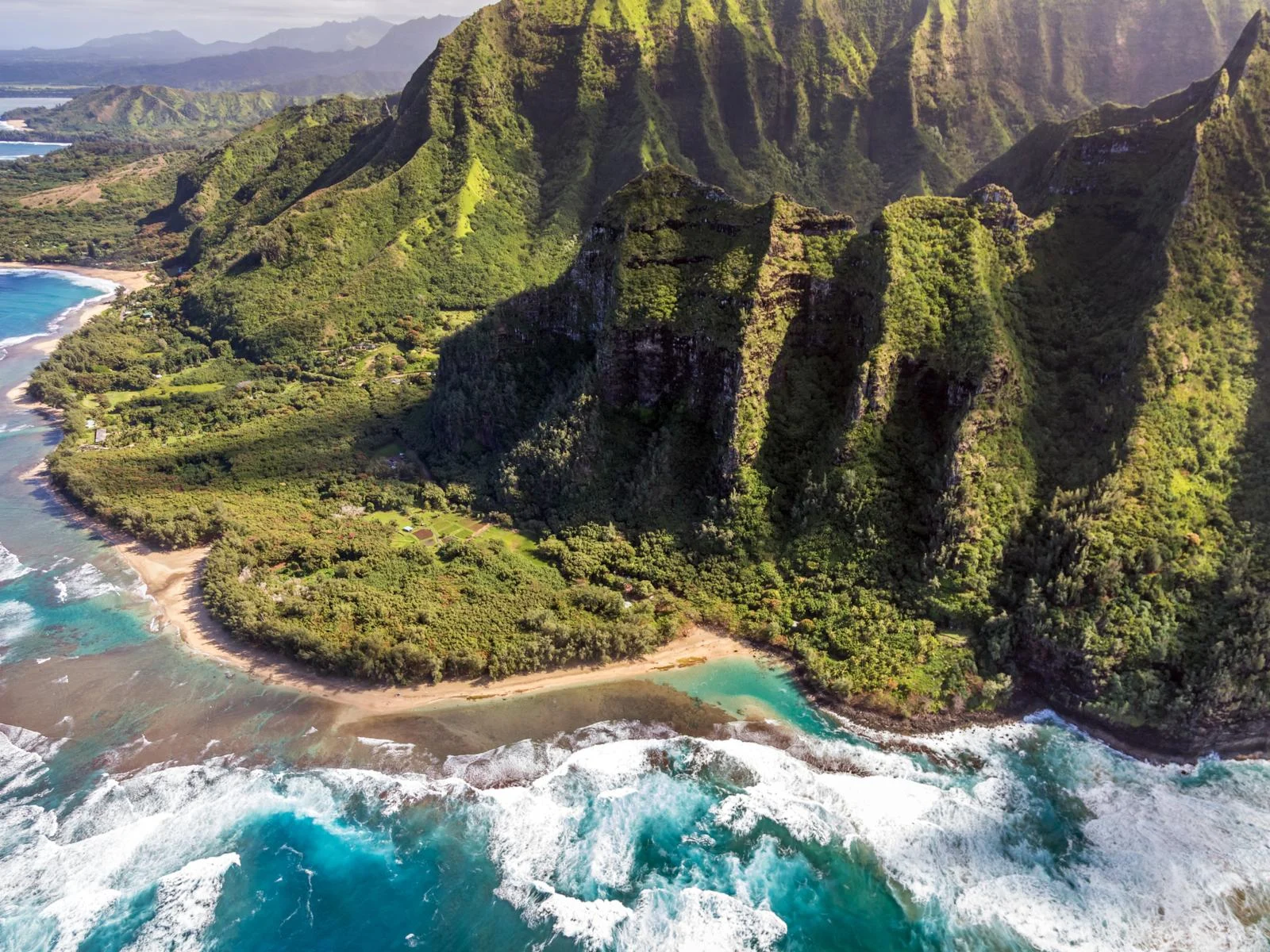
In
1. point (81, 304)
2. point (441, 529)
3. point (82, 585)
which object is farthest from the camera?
point (81, 304)

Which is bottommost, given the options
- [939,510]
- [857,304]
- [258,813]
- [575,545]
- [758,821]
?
[258,813]

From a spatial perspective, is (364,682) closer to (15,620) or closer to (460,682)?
(460,682)

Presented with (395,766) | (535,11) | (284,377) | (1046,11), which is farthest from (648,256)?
(1046,11)

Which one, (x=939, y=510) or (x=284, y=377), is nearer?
(x=939, y=510)

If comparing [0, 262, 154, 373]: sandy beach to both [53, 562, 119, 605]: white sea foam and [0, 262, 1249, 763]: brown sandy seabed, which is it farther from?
[0, 262, 1249, 763]: brown sandy seabed

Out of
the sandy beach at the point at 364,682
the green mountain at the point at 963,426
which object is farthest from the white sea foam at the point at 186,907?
the green mountain at the point at 963,426

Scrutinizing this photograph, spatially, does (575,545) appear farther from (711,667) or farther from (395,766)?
(395,766)

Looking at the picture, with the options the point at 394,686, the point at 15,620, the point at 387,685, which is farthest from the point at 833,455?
the point at 15,620
